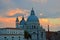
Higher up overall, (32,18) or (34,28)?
(32,18)

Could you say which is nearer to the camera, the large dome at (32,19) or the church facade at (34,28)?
the church facade at (34,28)

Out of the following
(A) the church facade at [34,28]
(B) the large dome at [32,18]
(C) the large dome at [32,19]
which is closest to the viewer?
(A) the church facade at [34,28]

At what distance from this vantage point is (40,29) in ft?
371

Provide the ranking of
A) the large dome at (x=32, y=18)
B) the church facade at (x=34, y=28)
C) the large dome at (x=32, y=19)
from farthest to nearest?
the large dome at (x=32, y=18) → the large dome at (x=32, y=19) → the church facade at (x=34, y=28)

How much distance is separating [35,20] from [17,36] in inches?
1490

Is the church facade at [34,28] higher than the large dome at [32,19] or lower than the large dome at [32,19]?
lower

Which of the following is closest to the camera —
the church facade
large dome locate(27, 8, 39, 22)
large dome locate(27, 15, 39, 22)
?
the church facade

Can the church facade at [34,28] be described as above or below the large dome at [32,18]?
below

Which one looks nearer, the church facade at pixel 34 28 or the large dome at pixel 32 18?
the church facade at pixel 34 28

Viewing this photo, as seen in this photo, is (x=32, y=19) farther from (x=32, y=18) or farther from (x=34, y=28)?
(x=34, y=28)

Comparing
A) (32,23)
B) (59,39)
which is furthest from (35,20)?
(59,39)

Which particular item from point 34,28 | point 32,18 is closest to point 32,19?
point 32,18

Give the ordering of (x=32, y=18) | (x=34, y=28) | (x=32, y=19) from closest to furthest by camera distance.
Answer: (x=34, y=28) → (x=32, y=19) → (x=32, y=18)

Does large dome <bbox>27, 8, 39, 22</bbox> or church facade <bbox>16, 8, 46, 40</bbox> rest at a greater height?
large dome <bbox>27, 8, 39, 22</bbox>
